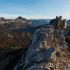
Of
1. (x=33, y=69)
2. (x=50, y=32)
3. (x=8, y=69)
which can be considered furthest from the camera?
(x=8, y=69)

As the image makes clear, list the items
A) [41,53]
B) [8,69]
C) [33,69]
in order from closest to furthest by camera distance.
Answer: [33,69], [41,53], [8,69]

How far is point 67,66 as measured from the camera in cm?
2572

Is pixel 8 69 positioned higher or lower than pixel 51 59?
lower

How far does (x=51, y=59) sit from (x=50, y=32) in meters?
17.0

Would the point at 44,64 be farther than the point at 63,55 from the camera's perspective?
No

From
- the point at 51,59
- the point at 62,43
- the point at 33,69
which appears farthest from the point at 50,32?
the point at 33,69

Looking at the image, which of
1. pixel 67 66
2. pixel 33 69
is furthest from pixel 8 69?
pixel 67 66

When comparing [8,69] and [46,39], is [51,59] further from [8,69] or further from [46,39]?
[8,69]

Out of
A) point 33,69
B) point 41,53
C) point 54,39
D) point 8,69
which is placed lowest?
point 8,69

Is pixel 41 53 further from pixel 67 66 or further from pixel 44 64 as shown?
pixel 67 66

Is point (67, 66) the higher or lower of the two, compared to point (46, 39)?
lower

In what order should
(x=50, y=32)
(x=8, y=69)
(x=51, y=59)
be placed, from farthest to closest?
(x=8, y=69) → (x=50, y=32) → (x=51, y=59)

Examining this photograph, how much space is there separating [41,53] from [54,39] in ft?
37.3

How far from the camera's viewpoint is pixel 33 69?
2442 cm
